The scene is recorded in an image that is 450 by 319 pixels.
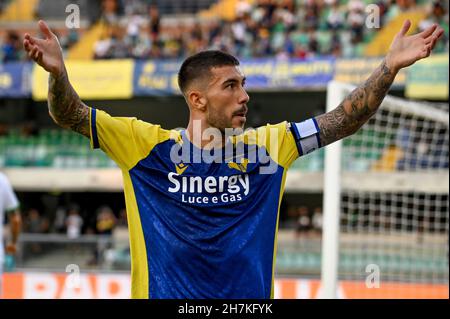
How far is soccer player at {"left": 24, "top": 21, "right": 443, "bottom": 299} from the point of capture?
2.98 meters

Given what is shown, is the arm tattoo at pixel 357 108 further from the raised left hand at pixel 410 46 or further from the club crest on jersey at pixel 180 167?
the club crest on jersey at pixel 180 167

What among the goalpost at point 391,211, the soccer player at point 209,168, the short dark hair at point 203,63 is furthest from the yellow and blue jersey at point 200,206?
the goalpost at point 391,211

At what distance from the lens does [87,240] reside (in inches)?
513

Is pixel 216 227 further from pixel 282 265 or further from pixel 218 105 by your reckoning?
pixel 282 265

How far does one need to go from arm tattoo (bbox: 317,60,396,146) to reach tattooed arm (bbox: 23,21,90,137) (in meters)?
1.06

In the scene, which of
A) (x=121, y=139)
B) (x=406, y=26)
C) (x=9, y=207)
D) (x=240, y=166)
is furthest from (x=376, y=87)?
(x=9, y=207)

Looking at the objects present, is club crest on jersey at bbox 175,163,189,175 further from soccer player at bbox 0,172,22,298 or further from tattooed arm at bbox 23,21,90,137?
soccer player at bbox 0,172,22,298

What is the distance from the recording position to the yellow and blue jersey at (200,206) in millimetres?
2988

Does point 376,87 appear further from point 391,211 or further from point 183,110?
point 183,110

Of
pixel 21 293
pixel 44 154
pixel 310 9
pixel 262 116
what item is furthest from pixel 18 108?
pixel 21 293

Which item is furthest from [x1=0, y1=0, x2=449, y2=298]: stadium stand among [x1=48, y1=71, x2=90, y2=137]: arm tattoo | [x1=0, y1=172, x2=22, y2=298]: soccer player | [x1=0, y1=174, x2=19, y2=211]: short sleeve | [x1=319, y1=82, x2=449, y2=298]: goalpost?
[x1=48, y1=71, x2=90, y2=137]: arm tattoo

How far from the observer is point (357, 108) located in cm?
311

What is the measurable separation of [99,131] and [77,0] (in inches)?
865

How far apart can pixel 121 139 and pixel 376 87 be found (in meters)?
1.13
